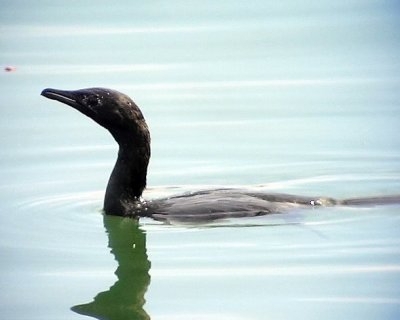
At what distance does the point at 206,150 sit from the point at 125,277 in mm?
3692

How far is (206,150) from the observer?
14.1 metres

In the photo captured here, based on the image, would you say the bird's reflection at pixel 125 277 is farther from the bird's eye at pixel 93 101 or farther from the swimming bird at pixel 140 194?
the bird's eye at pixel 93 101

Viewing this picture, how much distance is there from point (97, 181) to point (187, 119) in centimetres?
237

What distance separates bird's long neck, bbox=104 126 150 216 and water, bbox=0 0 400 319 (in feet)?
0.53

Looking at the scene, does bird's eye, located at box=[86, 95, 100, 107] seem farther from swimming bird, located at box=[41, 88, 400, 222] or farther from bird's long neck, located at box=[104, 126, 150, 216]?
bird's long neck, located at box=[104, 126, 150, 216]

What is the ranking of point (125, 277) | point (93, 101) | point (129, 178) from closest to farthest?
point (125, 277) < point (129, 178) < point (93, 101)

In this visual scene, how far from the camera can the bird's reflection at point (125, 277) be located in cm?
970

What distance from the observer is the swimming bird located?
11750 mm

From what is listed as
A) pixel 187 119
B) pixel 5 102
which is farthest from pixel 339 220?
pixel 5 102

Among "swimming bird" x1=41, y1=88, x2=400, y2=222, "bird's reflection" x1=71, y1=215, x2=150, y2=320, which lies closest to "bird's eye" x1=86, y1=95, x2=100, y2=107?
"swimming bird" x1=41, y1=88, x2=400, y2=222

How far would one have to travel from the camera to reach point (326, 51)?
61.6 ft

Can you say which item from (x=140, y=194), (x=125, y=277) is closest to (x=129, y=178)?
(x=140, y=194)

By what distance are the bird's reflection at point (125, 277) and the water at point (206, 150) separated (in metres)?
0.02

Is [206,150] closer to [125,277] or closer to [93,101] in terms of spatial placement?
[93,101]
